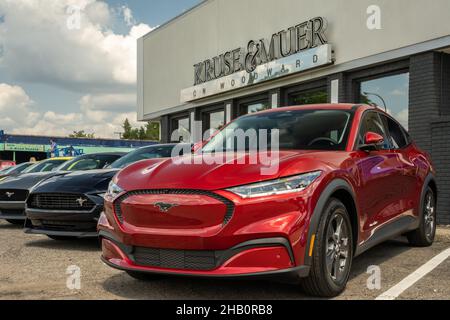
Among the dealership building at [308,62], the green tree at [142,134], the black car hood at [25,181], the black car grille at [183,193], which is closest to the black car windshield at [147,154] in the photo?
the black car hood at [25,181]

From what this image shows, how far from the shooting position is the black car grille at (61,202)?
6.28m

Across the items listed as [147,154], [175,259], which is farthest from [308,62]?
[175,259]

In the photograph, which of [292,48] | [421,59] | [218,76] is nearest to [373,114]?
[421,59]

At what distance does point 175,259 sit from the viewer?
3.71m

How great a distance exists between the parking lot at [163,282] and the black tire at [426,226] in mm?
112

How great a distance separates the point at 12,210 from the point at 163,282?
4889 millimetres

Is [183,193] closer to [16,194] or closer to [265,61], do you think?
[16,194]

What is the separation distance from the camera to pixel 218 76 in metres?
15.8

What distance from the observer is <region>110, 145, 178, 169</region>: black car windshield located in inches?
300

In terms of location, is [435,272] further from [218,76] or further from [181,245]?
[218,76]

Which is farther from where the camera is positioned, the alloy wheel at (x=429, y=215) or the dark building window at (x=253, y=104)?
the dark building window at (x=253, y=104)

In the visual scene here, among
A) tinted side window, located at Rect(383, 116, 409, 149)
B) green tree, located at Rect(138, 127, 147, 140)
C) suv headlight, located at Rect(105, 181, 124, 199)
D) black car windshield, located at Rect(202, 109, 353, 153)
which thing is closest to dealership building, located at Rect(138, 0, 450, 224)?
A: tinted side window, located at Rect(383, 116, 409, 149)

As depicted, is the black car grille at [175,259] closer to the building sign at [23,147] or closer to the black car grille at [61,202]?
the black car grille at [61,202]

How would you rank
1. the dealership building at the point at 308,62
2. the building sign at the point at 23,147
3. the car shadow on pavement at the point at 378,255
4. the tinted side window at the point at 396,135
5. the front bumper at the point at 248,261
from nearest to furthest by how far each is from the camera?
the front bumper at the point at 248,261
the car shadow on pavement at the point at 378,255
the tinted side window at the point at 396,135
the dealership building at the point at 308,62
the building sign at the point at 23,147
